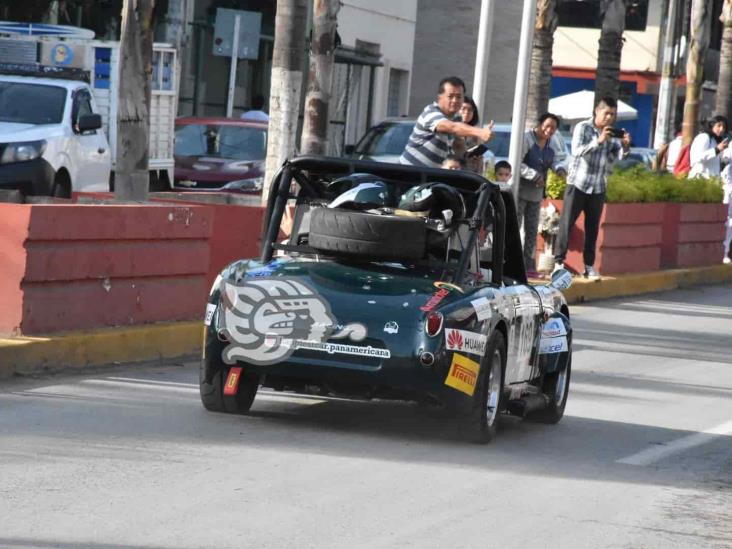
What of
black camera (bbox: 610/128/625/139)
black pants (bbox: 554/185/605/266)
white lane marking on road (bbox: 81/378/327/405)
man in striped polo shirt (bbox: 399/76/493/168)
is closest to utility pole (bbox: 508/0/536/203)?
black pants (bbox: 554/185/605/266)

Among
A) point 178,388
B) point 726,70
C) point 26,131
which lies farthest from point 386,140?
point 726,70

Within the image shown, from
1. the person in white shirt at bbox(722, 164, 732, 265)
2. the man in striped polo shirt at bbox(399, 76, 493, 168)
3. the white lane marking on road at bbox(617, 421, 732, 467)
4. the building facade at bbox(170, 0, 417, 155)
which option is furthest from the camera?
the building facade at bbox(170, 0, 417, 155)

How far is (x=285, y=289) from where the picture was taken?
30.5 ft

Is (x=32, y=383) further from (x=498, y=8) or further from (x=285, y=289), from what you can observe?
(x=498, y=8)

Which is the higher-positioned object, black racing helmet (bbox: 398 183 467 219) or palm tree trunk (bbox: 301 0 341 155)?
palm tree trunk (bbox: 301 0 341 155)

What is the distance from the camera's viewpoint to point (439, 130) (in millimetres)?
13266

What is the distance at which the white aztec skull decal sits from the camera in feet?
30.1

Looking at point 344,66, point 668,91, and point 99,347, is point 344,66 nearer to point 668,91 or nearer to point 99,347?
point 668,91

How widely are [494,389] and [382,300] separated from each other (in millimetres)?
952

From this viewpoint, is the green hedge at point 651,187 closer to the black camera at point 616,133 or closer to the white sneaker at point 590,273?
the white sneaker at point 590,273

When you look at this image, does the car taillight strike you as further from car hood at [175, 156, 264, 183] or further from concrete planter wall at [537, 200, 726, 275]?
car hood at [175, 156, 264, 183]

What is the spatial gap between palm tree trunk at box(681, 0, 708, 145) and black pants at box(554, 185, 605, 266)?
14.1 metres

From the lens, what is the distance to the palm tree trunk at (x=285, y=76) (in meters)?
16.6

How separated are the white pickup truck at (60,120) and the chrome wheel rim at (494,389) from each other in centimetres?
1003
